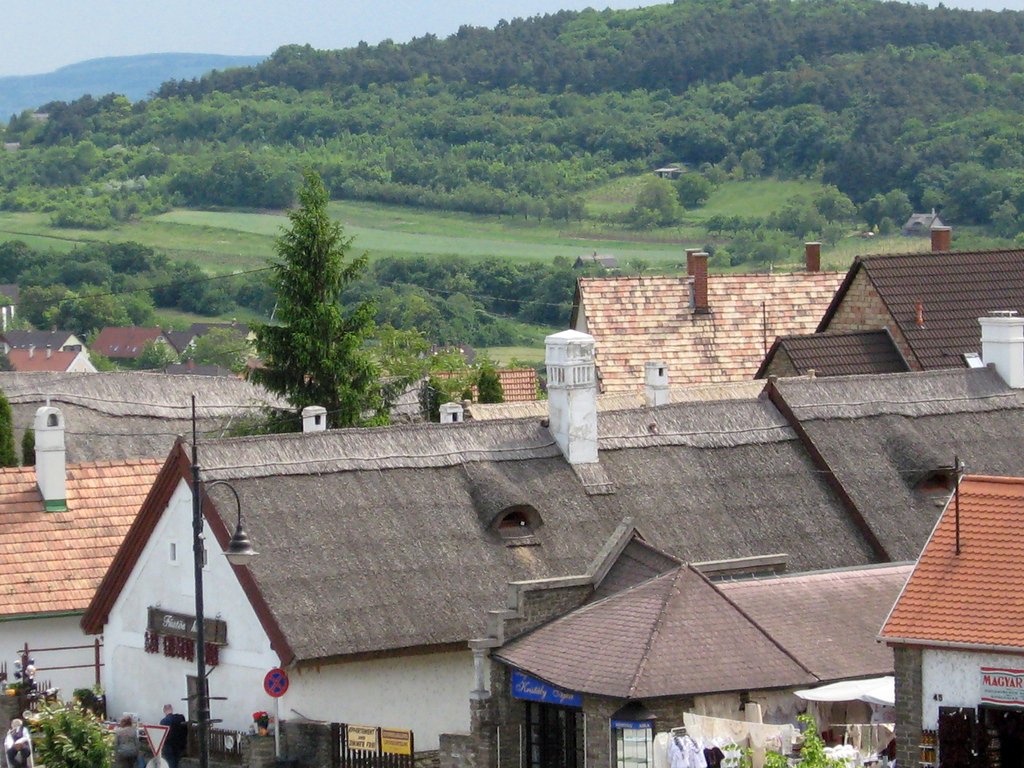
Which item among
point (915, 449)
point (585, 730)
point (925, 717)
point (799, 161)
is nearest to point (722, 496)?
point (915, 449)

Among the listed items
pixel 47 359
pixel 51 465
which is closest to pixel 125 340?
pixel 47 359

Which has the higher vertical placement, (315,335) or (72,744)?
(315,335)

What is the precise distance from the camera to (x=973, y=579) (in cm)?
2633

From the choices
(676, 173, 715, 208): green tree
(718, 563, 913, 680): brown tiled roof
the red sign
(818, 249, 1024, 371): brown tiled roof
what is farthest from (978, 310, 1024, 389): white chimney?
(676, 173, 715, 208): green tree

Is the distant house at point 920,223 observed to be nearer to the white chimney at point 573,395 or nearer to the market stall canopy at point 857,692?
the white chimney at point 573,395

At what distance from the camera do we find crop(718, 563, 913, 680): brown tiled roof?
30656 millimetres

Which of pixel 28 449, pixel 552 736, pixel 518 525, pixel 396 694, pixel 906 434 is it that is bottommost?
pixel 552 736

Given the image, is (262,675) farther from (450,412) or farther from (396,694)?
(450,412)

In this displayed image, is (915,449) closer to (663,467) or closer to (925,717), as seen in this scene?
(663,467)

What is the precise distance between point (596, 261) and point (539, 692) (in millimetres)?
132043

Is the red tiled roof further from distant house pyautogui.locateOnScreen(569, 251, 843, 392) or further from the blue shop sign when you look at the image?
the blue shop sign

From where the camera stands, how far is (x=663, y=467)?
125 feet

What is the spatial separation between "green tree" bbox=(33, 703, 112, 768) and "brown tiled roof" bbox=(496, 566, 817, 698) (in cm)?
630

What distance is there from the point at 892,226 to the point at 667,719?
14525 cm
